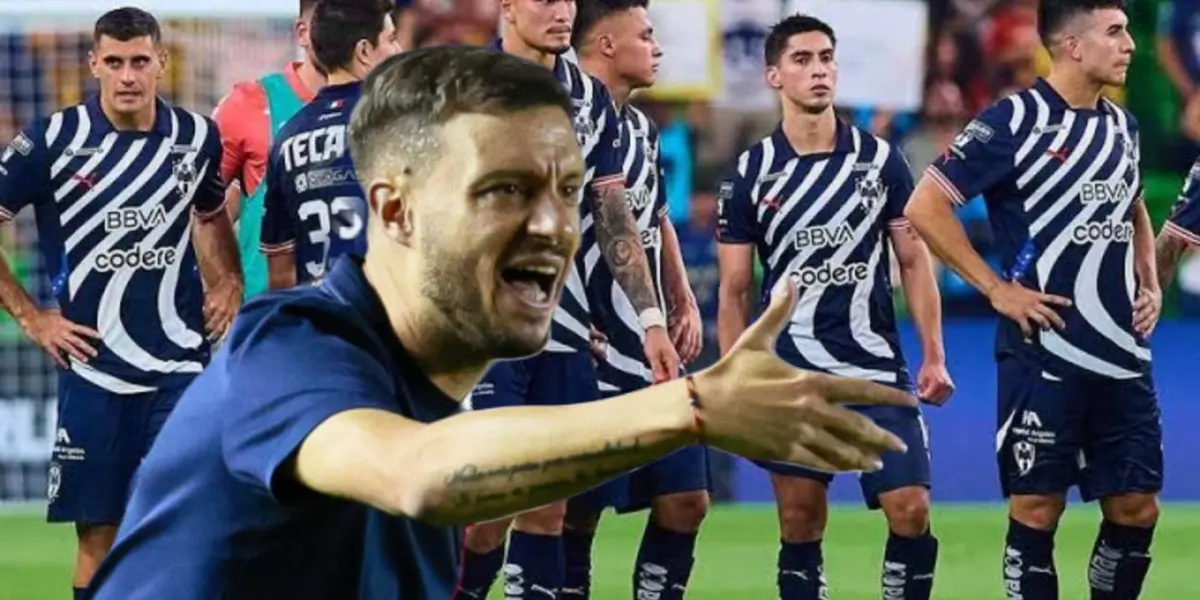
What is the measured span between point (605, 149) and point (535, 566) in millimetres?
1340

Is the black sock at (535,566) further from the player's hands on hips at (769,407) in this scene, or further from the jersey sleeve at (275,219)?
the player's hands on hips at (769,407)

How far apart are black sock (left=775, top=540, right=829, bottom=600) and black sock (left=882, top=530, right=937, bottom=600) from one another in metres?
0.24

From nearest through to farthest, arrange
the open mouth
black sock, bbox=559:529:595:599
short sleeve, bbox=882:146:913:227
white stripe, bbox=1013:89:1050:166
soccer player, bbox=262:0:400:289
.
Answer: the open mouth
soccer player, bbox=262:0:400:289
white stripe, bbox=1013:89:1050:166
black sock, bbox=559:529:595:599
short sleeve, bbox=882:146:913:227

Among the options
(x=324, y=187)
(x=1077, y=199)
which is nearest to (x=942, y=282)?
(x=1077, y=199)

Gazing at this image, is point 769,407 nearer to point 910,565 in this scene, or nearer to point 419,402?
point 419,402

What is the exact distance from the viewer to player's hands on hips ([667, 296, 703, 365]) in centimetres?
820

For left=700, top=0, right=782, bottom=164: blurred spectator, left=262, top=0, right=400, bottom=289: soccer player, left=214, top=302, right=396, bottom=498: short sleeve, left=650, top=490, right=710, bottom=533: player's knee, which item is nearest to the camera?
left=214, top=302, right=396, bottom=498: short sleeve

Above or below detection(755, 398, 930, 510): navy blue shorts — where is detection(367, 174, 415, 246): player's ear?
above

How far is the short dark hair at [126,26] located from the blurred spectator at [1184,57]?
6.48m

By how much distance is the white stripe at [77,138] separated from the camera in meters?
7.91

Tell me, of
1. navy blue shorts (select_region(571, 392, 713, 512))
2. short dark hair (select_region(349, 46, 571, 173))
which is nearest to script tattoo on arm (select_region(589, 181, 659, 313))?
navy blue shorts (select_region(571, 392, 713, 512))

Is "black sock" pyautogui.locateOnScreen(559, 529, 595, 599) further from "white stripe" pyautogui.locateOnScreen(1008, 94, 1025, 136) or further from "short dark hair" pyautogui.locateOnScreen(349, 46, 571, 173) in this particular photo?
"short dark hair" pyautogui.locateOnScreen(349, 46, 571, 173)

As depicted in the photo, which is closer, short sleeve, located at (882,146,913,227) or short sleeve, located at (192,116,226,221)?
short sleeve, located at (192,116,226,221)

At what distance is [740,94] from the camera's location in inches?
504
